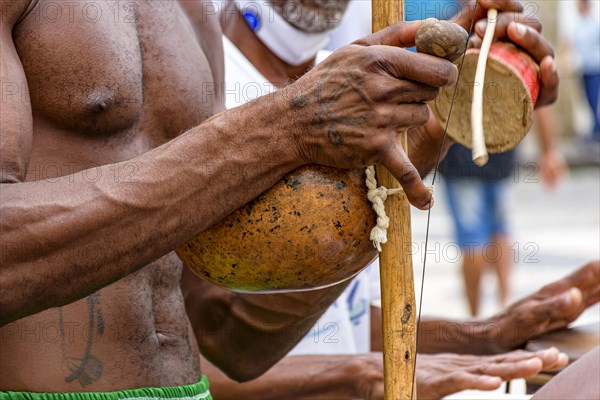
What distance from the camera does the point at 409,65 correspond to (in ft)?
5.14

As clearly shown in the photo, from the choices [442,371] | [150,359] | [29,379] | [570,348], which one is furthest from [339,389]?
[29,379]

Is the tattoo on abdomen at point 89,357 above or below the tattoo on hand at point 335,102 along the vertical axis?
below

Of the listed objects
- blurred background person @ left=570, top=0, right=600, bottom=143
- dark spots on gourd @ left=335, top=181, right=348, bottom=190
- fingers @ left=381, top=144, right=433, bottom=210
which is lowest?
blurred background person @ left=570, top=0, right=600, bottom=143

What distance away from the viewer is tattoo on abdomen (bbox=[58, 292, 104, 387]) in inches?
74.0

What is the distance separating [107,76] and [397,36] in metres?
0.56

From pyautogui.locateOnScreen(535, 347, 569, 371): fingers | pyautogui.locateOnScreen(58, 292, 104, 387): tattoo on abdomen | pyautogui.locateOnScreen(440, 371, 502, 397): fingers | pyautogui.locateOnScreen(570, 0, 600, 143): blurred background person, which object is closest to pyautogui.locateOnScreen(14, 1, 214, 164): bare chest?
pyautogui.locateOnScreen(58, 292, 104, 387): tattoo on abdomen

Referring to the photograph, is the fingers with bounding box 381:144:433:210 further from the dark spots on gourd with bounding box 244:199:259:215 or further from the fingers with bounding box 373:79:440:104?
the dark spots on gourd with bounding box 244:199:259:215

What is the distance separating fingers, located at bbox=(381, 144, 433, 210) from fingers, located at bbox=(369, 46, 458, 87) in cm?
11

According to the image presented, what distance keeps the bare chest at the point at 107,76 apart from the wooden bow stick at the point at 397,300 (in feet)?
1.76

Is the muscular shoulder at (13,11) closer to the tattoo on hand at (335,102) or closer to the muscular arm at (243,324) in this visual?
the tattoo on hand at (335,102)

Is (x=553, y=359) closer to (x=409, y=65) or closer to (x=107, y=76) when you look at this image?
(x=409, y=65)

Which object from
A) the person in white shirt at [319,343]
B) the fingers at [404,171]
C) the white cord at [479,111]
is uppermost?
the white cord at [479,111]

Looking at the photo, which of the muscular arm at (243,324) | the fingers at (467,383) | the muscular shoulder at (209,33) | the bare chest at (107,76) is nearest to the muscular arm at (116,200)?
the bare chest at (107,76)

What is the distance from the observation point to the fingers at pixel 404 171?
1589 millimetres
